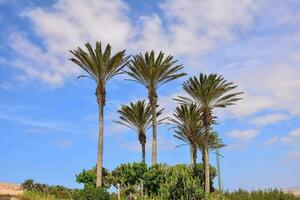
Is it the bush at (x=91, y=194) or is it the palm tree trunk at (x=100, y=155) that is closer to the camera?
the bush at (x=91, y=194)

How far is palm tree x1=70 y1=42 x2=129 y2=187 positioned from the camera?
1676 inches

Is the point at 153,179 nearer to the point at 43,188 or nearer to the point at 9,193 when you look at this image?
the point at 43,188

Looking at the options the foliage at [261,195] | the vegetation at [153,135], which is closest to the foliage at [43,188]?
the vegetation at [153,135]

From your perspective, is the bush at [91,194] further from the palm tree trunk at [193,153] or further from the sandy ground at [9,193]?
the palm tree trunk at [193,153]

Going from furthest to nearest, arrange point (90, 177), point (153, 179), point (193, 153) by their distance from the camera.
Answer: point (193, 153) → point (90, 177) → point (153, 179)

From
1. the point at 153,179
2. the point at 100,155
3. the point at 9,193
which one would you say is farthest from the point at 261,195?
the point at 9,193

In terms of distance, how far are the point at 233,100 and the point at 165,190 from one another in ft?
37.2

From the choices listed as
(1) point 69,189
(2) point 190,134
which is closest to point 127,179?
(1) point 69,189

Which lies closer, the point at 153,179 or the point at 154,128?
the point at 153,179

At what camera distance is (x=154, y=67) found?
48.4 metres

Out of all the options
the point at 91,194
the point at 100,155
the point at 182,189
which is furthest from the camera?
the point at 100,155

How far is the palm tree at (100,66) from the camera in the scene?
4256cm

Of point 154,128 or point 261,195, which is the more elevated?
point 154,128

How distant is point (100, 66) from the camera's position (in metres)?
42.5
